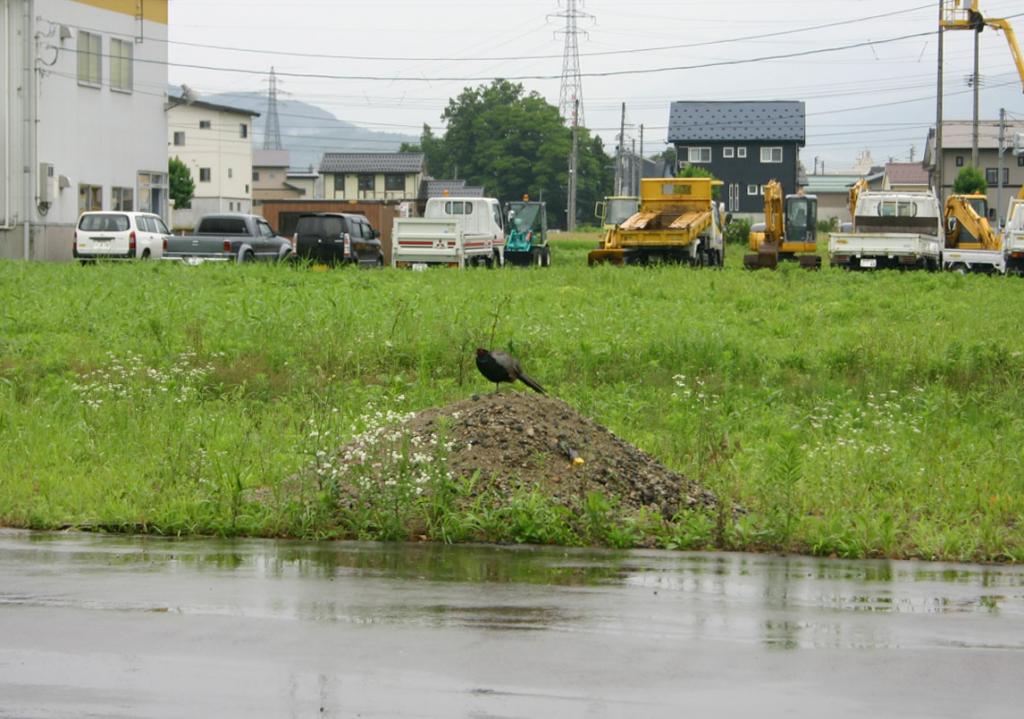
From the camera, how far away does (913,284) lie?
3012 cm

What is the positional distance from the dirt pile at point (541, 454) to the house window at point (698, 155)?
89.4m

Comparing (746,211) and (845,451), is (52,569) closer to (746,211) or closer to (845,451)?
(845,451)

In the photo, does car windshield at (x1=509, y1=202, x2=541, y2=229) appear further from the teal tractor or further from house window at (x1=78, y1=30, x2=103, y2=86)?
house window at (x1=78, y1=30, x2=103, y2=86)

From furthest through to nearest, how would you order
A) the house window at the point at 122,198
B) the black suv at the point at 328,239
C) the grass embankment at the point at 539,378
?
1. the house window at the point at 122,198
2. the black suv at the point at 328,239
3. the grass embankment at the point at 539,378

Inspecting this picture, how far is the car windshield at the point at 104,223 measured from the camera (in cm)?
3506

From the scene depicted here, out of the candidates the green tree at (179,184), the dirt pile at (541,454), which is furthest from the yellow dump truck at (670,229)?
the green tree at (179,184)

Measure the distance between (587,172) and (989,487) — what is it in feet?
352

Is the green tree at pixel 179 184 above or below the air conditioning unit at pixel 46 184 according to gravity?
above

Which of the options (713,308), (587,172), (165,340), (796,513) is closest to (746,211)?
(587,172)

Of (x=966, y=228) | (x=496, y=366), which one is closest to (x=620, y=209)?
(x=966, y=228)

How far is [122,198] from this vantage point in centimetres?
4516

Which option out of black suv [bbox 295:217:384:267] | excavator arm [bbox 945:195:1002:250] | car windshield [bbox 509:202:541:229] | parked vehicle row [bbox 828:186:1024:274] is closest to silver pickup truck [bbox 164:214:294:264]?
black suv [bbox 295:217:384:267]

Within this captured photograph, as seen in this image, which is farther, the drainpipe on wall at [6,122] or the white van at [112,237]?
the drainpipe on wall at [6,122]

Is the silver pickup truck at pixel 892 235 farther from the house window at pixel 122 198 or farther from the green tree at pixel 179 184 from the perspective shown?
the green tree at pixel 179 184
